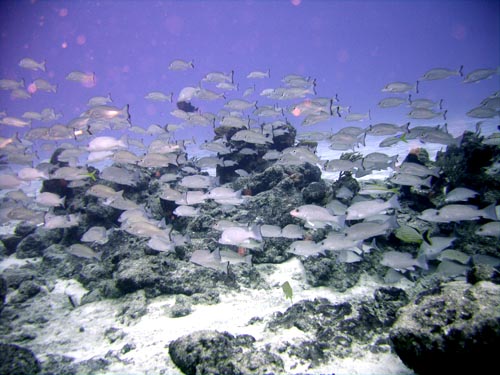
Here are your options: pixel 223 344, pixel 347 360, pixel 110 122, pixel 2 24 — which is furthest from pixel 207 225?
pixel 2 24

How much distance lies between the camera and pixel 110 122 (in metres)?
10.1

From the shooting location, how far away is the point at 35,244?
909 centimetres

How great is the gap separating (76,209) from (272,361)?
8673 mm

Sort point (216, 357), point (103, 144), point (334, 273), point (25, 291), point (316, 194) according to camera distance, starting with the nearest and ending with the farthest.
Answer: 1. point (216, 357)
2. point (334, 273)
3. point (25, 291)
4. point (316, 194)
5. point (103, 144)

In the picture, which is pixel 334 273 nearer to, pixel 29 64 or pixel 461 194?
pixel 461 194

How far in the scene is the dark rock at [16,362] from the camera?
359cm

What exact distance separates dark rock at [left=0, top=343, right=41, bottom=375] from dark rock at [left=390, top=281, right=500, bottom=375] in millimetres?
4700

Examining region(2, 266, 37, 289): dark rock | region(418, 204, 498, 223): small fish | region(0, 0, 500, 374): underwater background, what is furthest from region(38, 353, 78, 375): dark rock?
region(418, 204, 498, 223): small fish

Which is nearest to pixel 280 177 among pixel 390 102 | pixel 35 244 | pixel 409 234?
pixel 390 102

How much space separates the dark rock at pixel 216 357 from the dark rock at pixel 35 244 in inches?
314

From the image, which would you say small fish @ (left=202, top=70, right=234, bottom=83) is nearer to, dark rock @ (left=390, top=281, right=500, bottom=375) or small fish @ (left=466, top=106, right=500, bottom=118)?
small fish @ (left=466, top=106, right=500, bottom=118)

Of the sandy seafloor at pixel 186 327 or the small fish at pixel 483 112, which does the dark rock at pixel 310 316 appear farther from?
the small fish at pixel 483 112

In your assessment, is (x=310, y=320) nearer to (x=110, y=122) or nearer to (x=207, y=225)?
(x=207, y=225)

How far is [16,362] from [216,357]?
9.07 feet
